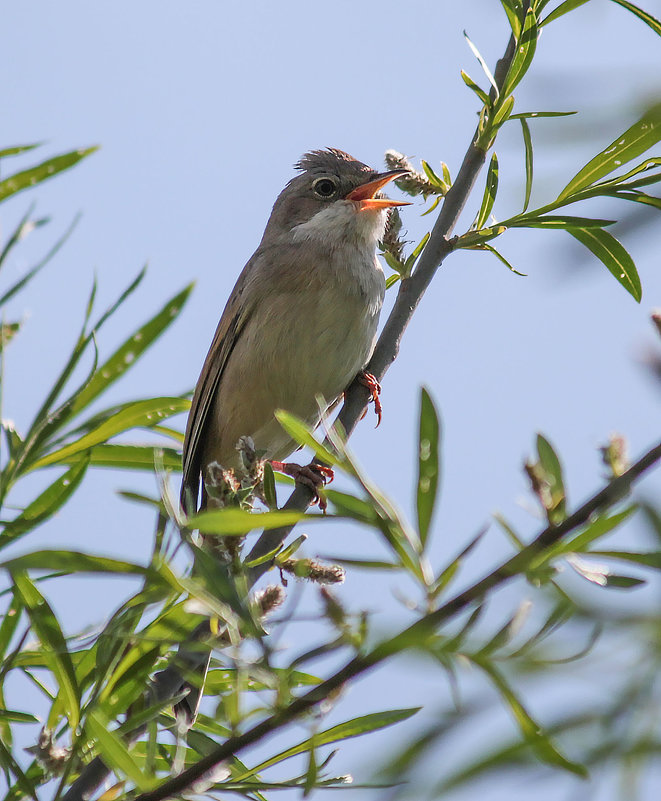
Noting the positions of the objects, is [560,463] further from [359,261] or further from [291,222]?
[291,222]

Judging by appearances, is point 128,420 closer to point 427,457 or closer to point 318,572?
point 318,572

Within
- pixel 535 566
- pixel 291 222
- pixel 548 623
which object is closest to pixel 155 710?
pixel 535 566

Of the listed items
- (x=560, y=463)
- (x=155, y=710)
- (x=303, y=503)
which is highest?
(x=560, y=463)

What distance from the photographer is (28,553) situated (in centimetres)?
142

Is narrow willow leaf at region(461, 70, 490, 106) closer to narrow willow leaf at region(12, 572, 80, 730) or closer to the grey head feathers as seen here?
narrow willow leaf at region(12, 572, 80, 730)

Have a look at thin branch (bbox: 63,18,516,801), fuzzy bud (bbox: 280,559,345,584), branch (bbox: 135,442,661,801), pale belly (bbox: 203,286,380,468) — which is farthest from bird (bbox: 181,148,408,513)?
branch (bbox: 135,442,661,801)

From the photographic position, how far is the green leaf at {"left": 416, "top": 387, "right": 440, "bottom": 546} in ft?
4.54

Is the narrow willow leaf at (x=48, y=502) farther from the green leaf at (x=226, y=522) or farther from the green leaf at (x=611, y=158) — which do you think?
the green leaf at (x=611, y=158)

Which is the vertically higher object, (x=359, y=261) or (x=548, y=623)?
(x=359, y=261)

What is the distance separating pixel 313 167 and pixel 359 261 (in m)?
1.40

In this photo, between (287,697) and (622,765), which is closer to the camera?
(622,765)

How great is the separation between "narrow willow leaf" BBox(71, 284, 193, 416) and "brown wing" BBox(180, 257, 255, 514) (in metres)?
2.40

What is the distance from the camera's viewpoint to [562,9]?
8.09ft

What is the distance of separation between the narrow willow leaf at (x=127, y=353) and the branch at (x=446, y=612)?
150 cm
